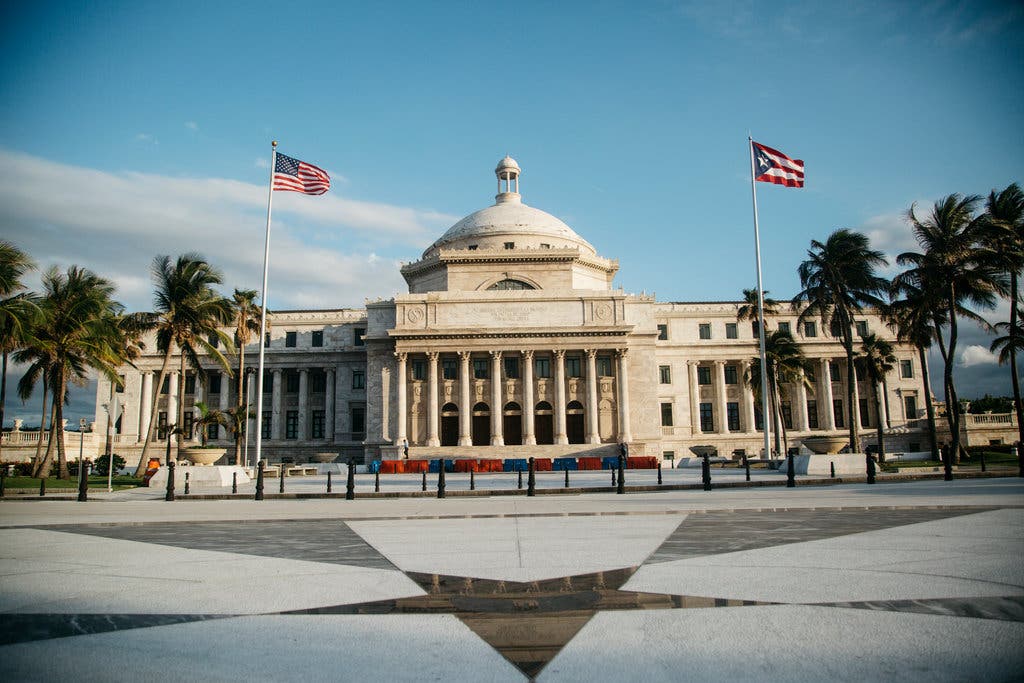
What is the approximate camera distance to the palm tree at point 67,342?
126 feet

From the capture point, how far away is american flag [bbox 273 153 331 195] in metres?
33.3

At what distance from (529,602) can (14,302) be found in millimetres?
33128

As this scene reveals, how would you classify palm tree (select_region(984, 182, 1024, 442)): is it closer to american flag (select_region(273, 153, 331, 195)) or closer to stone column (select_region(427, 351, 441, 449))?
american flag (select_region(273, 153, 331, 195))

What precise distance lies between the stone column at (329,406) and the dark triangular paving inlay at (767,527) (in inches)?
2336

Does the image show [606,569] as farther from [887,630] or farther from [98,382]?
[98,382]

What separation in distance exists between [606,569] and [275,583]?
3.93 meters

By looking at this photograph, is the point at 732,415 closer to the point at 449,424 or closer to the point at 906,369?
the point at 906,369

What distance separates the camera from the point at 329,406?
70.8m

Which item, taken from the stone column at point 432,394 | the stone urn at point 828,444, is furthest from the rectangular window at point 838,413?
the stone column at point 432,394

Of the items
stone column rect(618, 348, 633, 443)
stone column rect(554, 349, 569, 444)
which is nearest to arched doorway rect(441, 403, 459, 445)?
stone column rect(554, 349, 569, 444)

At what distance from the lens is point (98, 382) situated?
2862 inches

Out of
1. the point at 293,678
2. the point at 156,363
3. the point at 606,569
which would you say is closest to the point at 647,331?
the point at 156,363

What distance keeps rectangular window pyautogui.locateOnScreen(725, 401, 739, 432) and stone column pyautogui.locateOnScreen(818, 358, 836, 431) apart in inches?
333

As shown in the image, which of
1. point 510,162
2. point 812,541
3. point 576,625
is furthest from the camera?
point 510,162
